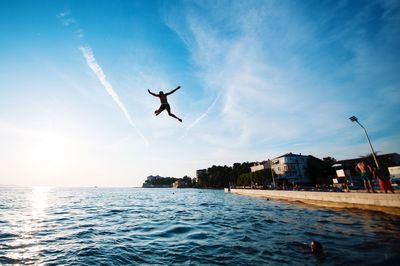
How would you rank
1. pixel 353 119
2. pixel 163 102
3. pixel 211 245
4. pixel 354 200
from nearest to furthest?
1. pixel 211 245
2. pixel 163 102
3. pixel 354 200
4. pixel 353 119

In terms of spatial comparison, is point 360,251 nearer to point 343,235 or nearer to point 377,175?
point 343,235

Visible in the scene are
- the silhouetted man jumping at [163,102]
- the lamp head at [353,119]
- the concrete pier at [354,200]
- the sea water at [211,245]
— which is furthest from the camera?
the lamp head at [353,119]

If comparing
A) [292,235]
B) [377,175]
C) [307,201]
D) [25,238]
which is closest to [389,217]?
[377,175]

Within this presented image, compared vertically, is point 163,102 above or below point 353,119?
below

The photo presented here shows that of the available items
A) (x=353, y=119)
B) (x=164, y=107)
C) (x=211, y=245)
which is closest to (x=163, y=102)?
(x=164, y=107)

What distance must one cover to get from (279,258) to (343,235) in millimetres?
6060

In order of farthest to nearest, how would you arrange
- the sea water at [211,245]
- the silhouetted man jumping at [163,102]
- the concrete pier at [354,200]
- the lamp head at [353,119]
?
the lamp head at [353,119], the concrete pier at [354,200], the silhouetted man jumping at [163,102], the sea water at [211,245]

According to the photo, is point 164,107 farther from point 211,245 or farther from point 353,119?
point 353,119

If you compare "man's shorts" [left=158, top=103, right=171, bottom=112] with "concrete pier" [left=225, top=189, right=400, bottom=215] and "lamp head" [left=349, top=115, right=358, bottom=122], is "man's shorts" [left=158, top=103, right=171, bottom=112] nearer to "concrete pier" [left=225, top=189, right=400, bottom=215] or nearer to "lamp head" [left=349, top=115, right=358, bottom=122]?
"concrete pier" [left=225, top=189, right=400, bottom=215]

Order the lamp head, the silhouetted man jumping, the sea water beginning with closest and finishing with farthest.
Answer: the sea water < the silhouetted man jumping < the lamp head

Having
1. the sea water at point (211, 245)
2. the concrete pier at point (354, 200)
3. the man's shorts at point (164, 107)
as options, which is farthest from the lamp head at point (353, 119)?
the man's shorts at point (164, 107)

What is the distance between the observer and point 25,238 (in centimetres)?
1404

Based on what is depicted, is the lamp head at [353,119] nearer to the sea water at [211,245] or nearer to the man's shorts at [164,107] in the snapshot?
the sea water at [211,245]

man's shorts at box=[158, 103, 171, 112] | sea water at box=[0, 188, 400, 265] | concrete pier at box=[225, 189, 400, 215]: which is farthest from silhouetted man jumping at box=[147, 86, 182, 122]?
concrete pier at box=[225, 189, 400, 215]
